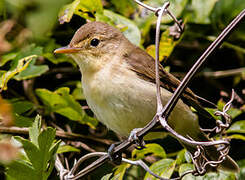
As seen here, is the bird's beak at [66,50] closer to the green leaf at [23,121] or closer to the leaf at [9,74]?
the leaf at [9,74]

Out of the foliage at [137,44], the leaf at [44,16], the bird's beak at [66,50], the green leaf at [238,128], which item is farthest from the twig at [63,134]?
the leaf at [44,16]

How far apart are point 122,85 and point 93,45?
37cm

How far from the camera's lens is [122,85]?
1.70 m

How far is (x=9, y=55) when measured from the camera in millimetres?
1923

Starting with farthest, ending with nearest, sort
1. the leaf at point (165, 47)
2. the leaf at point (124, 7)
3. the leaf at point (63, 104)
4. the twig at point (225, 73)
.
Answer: the twig at point (225, 73), the leaf at point (124, 7), the leaf at point (165, 47), the leaf at point (63, 104)

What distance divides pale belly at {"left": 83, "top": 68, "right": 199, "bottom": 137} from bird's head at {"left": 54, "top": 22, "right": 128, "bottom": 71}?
0.14 meters

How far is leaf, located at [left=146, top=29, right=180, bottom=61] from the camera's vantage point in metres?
2.12

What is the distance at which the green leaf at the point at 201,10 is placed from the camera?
2289 millimetres

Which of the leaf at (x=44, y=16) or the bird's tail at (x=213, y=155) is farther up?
the leaf at (x=44, y=16)

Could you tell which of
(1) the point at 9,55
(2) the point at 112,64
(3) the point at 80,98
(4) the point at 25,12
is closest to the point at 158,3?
(2) the point at 112,64

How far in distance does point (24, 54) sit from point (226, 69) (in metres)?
1.52

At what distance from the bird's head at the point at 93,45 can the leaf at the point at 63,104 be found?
8.3 inches

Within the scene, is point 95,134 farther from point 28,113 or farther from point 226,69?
point 226,69

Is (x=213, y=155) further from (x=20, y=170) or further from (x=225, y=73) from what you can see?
(x=20, y=170)
